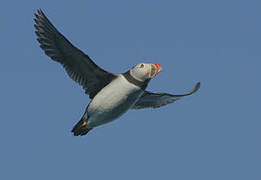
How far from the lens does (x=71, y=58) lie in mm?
16750

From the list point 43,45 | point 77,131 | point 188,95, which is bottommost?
point 77,131

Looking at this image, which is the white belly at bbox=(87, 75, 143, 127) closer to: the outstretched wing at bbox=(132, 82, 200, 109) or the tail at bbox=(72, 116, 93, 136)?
the tail at bbox=(72, 116, 93, 136)

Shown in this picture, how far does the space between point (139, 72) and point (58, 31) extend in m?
2.40

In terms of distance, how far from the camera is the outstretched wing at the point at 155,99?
18.1 meters

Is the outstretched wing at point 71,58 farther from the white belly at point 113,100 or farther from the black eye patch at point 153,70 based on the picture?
the black eye patch at point 153,70

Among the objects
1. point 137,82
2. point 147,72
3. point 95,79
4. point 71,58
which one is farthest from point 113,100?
point 71,58

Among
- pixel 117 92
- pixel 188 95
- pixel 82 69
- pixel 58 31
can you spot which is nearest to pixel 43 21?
pixel 58 31

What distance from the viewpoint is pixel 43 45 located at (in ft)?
54.8

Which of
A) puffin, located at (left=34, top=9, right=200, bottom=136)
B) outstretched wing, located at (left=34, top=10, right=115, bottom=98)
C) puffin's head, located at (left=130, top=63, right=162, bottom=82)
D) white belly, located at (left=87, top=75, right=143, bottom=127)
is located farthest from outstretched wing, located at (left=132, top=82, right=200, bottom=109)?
puffin's head, located at (left=130, top=63, right=162, bottom=82)

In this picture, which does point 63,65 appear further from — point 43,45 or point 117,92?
point 117,92

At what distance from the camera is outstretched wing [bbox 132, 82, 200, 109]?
1811 cm

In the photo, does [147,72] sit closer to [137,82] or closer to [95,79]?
[137,82]

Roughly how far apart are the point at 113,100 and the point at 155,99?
9.29ft

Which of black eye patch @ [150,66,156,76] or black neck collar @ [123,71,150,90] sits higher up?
black eye patch @ [150,66,156,76]
